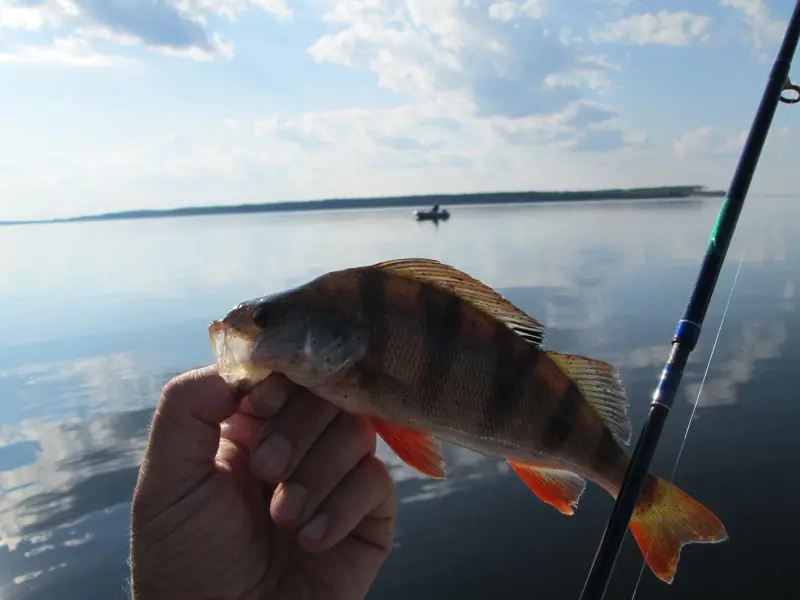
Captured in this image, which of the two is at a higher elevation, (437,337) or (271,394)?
(437,337)

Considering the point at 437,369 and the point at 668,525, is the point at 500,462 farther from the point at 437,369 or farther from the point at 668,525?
the point at 437,369

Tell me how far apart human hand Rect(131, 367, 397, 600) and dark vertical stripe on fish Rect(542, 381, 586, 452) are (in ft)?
2.27

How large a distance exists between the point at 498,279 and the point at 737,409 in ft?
46.4

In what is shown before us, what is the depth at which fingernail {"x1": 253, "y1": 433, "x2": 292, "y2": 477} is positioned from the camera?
2055 millimetres

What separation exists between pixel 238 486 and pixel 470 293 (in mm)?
1286

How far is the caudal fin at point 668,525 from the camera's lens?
91.4 inches

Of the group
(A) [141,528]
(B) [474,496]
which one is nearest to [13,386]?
(B) [474,496]

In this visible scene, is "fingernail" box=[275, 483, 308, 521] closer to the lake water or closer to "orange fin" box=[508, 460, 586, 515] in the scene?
"orange fin" box=[508, 460, 586, 515]

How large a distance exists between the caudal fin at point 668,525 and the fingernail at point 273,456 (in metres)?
1.56

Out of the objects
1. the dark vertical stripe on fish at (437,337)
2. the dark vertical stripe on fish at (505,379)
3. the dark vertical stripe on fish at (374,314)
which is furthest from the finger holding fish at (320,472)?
the dark vertical stripe on fish at (505,379)

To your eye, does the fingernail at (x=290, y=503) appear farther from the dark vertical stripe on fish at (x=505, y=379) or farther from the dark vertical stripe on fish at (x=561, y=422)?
the dark vertical stripe on fish at (x=561, y=422)

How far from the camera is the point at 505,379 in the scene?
7.41 ft

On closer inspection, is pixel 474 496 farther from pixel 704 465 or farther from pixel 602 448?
pixel 602 448

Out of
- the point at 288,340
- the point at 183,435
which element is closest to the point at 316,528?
the point at 183,435
